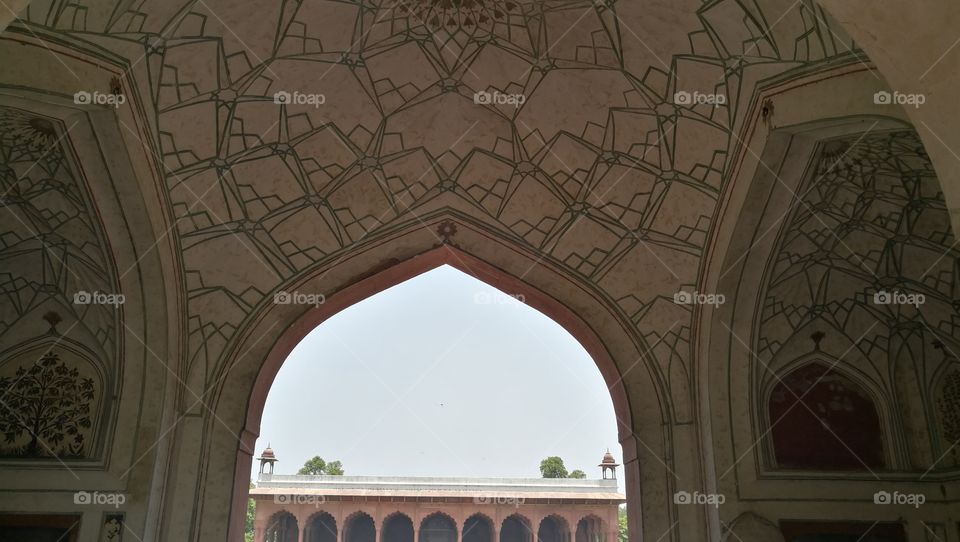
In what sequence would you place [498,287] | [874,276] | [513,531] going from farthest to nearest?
1. [513,531]
2. [498,287]
3. [874,276]

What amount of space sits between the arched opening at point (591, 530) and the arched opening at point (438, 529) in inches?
164

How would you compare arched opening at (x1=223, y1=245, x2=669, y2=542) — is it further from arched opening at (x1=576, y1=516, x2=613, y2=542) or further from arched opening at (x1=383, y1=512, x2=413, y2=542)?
arched opening at (x1=383, y1=512, x2=413, y2=542)

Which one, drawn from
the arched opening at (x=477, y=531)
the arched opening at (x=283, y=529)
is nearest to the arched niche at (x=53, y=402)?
the arched opening at (x=283, y=529)

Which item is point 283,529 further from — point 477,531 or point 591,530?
point 591,530

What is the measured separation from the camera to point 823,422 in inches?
317

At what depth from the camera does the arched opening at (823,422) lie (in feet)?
25.8

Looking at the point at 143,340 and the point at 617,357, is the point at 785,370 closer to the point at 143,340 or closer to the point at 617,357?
the point at 617,357

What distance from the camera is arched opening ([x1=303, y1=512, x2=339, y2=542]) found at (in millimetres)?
24656

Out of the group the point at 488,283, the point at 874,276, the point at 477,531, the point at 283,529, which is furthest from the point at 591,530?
the point at 874,276

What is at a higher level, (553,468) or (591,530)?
(553,468)

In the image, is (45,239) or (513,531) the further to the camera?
(513,531)

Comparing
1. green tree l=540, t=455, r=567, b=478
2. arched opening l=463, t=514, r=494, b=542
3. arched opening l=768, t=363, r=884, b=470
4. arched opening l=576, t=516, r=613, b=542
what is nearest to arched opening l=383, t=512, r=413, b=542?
arched opening l=463, t=514, r=494, b=542

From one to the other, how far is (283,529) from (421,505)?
5.45 metres

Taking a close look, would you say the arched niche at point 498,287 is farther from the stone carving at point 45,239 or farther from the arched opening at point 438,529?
the arched opening at point 438,529
